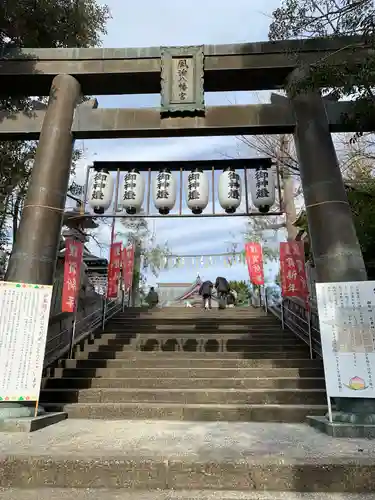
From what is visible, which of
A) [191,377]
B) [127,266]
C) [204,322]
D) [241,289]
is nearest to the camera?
[191,377]

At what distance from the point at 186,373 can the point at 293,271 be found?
379cm

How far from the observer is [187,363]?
7594 millimetres

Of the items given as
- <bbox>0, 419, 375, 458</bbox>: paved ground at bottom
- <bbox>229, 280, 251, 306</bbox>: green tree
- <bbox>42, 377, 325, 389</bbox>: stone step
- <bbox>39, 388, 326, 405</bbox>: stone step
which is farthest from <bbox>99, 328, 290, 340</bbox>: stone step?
<bbox>229, 280, 251, 306</bbox>: green tree

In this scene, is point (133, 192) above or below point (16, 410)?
above

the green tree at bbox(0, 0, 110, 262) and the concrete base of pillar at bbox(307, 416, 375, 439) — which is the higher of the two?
the green tree at bbox(0, 0, 110, 262)

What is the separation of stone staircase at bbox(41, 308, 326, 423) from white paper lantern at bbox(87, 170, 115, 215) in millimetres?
3408

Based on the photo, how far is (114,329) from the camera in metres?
10.2

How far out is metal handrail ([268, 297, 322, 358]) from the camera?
25.7 feet

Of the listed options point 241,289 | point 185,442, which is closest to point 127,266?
point 185,442

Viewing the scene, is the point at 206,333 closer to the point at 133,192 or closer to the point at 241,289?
the point at 133,192

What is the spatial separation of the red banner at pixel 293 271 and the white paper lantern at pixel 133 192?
4.04 meters

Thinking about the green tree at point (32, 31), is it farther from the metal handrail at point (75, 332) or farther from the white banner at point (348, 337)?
the white banner at point (348, 337)

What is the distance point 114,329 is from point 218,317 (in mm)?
3468

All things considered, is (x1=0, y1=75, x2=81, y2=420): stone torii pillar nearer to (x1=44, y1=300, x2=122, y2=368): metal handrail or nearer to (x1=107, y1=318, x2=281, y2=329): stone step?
(x1=44, y1=300, x2=122, y2=368): metal handrail
